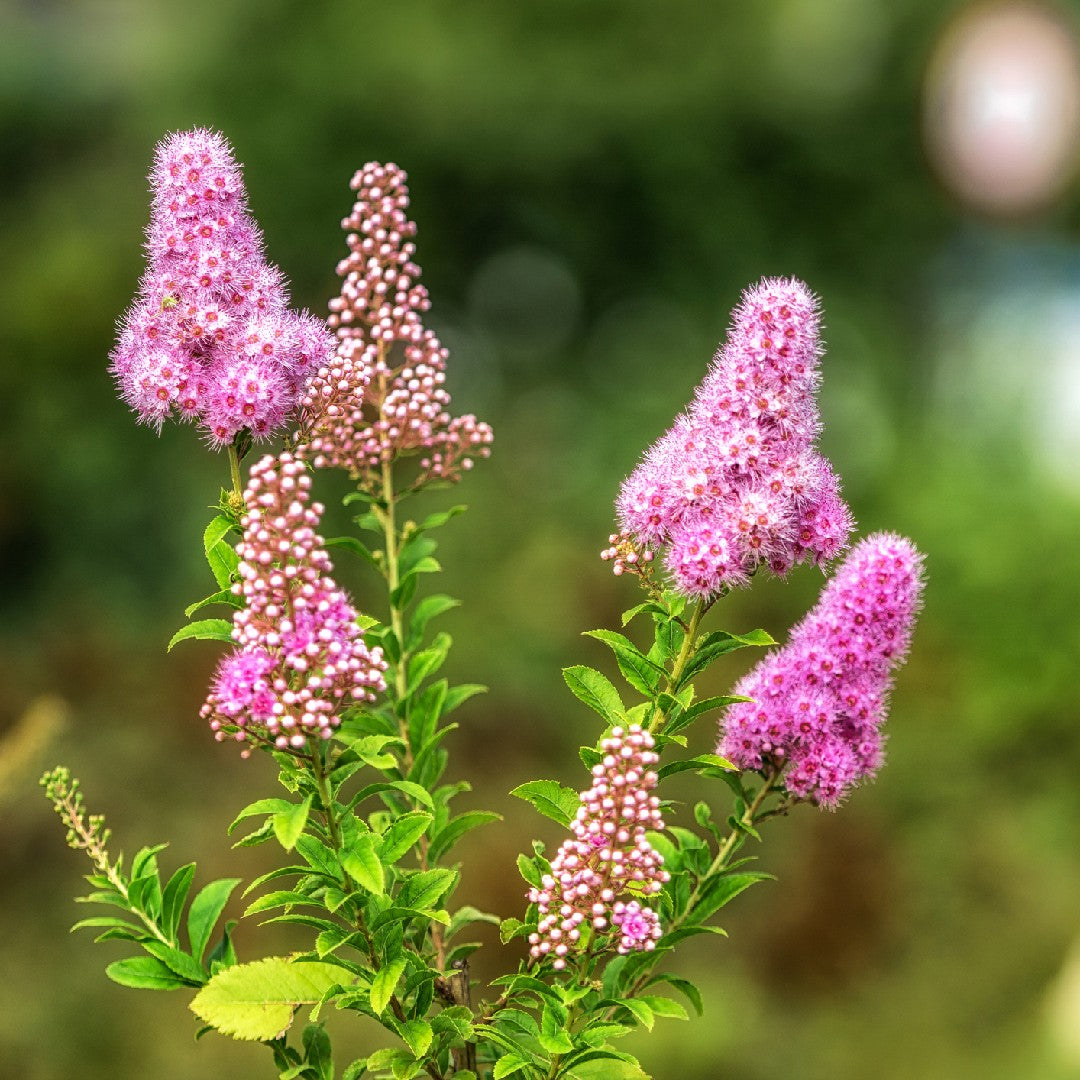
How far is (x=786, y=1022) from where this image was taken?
692cm

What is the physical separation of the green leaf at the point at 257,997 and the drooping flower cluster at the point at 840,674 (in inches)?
25.9

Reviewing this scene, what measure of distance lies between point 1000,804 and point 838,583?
7.71 metres

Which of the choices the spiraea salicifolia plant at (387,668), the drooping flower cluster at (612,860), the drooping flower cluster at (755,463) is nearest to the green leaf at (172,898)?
the spiraea salicifolia plant at (387,668)

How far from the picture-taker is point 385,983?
1.55 meters

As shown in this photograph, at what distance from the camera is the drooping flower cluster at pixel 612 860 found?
1492 millimetres

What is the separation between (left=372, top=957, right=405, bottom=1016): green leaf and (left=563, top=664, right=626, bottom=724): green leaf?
41cm

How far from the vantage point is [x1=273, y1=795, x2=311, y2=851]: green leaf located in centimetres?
142

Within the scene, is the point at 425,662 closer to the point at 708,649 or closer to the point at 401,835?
the point at 401,835

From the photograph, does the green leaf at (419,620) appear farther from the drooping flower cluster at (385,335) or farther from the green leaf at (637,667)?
the green leaf at (637,667)

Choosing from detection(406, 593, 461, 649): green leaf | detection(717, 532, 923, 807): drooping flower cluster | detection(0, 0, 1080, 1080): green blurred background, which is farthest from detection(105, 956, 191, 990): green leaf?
detection(0, 0, 1080, 1080): green blurred background

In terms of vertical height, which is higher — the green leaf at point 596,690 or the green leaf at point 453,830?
the green leaf at point 596,690

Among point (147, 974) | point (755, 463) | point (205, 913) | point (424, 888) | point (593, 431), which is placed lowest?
point (147, 974)

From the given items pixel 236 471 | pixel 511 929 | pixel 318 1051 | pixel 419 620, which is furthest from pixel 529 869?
pixel 236 471

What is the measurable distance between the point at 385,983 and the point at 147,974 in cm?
38
